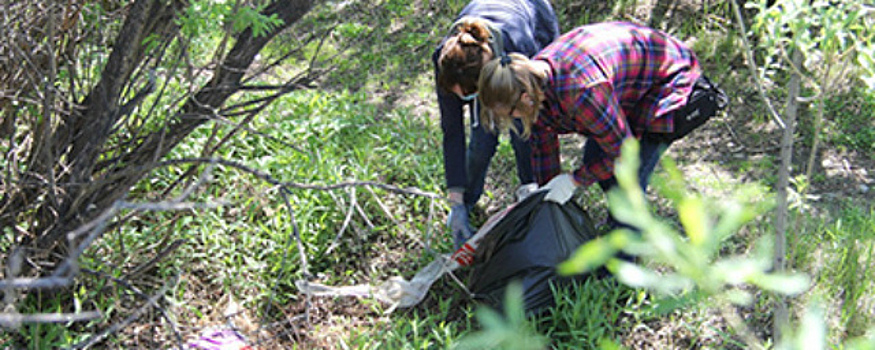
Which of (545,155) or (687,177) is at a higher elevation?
(545,155)

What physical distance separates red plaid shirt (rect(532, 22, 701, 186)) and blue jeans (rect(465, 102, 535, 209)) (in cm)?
37

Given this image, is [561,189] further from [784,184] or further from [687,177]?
[687,177]

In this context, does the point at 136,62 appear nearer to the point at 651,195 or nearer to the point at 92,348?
the point at 92,348

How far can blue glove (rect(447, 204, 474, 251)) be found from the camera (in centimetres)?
312

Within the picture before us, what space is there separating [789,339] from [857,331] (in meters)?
2.38

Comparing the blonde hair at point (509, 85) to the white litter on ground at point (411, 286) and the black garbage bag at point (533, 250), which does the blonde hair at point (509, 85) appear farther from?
the white litter on ground at point (411, 286)

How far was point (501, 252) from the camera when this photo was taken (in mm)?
2840

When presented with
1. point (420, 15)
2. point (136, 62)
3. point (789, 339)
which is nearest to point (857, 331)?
point (789, 339)

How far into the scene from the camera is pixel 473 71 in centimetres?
249

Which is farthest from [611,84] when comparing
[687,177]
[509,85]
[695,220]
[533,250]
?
[695,220]

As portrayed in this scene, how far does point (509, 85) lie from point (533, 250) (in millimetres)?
755

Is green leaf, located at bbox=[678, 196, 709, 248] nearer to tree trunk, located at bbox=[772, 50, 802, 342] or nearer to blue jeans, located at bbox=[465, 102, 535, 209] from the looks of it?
tree trunk, located at bbox=[772, 50, 802, 342]

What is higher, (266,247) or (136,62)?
(136,62)

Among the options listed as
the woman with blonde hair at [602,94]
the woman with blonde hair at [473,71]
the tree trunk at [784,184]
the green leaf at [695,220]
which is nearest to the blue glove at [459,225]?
the woman with blonde hair at [473,71]
